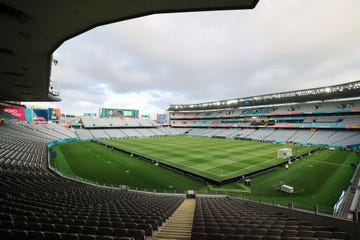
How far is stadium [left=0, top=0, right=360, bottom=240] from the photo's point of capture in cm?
493

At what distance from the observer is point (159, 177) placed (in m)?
22.0

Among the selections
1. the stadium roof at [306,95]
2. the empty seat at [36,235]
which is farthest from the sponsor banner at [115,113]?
the empty seat at [36,235]

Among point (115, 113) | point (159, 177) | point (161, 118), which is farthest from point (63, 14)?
point (161, 118)

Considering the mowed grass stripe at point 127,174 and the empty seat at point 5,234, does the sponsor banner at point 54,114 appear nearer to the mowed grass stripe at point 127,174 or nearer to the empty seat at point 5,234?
the mowed grass stripe at point 127,174

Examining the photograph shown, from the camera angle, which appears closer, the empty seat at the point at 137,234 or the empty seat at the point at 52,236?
the empty seat at the point at 52,236

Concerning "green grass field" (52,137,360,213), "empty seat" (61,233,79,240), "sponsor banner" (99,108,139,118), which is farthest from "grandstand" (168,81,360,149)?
"empty seat" (61,233,79,240)

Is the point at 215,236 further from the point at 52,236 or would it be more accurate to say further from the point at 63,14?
the point at 63,14

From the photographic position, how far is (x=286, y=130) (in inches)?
2413

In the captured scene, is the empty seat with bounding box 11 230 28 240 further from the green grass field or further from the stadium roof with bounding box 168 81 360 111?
the stadium roof with bounding box 168 81 360 111

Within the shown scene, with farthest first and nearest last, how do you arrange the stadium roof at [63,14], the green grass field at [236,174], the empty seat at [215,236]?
the green grass field at [236,174] < the stadium roof at [63,14] < the empty seat at [215,236]

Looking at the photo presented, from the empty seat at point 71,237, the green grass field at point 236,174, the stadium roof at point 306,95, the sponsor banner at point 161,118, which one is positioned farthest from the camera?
the sponsor banner at point 161,118

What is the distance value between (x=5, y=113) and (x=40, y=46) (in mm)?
55570

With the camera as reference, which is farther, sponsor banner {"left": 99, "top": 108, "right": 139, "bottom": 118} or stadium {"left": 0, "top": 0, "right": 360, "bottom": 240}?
sponsor banner {"left": 99, "top": 108, "right": 139, "bottom": 118}

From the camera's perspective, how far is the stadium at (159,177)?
4.93 m
